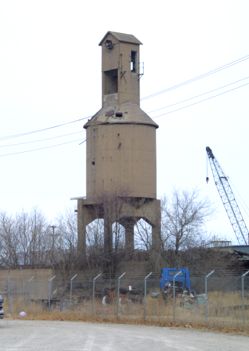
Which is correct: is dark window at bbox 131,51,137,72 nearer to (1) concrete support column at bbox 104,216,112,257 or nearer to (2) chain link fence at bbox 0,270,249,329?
(1) concrete support column at bbox 104,216,112,257

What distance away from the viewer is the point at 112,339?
25234mm

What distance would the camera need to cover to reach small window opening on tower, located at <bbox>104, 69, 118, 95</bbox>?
61.2 m

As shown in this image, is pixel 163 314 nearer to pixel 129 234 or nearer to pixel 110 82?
pixel 129 234

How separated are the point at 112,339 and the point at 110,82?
3891cm

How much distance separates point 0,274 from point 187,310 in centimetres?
3126

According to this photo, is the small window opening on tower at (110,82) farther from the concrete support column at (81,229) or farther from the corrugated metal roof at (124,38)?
the concrete support column at (81,229)

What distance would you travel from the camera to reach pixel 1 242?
3140 inches

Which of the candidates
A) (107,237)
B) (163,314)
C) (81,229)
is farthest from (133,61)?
(163,314)

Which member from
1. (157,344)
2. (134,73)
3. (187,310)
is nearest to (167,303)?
(187,310)

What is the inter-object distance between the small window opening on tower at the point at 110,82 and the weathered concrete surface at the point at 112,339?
32140 mm

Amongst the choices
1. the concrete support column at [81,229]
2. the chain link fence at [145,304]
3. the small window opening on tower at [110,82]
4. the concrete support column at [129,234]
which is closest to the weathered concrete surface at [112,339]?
the chain link fence at [145,304]

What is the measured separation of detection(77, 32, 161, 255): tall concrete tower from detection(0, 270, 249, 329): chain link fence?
1036 cm

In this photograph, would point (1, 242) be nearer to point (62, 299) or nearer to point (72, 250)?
point (72, 250)

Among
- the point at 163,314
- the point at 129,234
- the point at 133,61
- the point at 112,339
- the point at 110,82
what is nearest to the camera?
the point at 112,339
